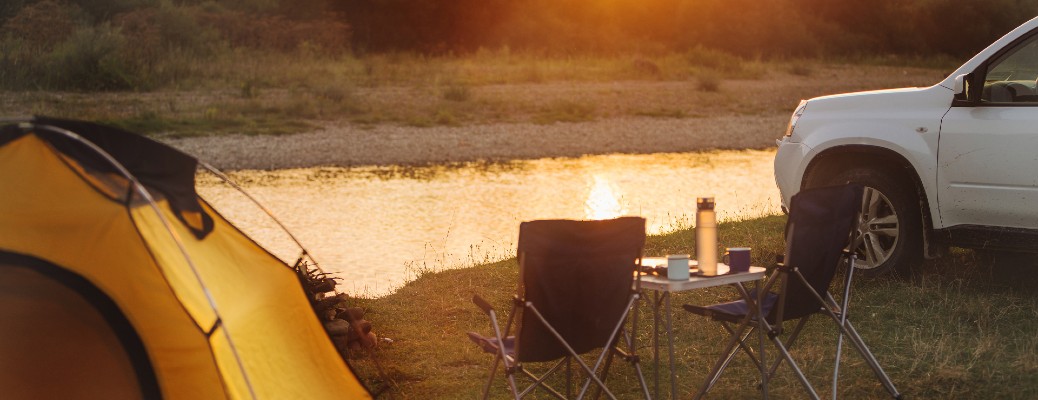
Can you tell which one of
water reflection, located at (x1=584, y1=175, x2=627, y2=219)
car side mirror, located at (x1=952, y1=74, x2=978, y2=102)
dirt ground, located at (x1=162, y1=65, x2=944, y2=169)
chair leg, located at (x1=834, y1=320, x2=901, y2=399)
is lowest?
dirt ground, located at (x1=162, y1=65, x2=944, y2=169)

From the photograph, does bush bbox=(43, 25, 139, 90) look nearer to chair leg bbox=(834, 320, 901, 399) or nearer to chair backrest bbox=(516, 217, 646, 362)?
chair backrest bbox=(516, 217, 646, 362)

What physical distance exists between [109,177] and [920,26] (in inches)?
1847

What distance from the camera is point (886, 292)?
8.19 m

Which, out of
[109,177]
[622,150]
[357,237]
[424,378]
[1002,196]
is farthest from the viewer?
[622,150]

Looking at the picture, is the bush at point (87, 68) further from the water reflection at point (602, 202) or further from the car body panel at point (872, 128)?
the car body panel at point (872, 128)

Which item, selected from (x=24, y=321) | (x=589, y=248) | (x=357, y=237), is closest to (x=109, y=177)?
(x=24, y=321)

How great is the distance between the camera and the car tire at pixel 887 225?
8406 mm

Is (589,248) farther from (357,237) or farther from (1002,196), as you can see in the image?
(357,237)

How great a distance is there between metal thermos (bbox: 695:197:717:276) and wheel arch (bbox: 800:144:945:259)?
10.1 ft

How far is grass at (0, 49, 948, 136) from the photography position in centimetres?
2477

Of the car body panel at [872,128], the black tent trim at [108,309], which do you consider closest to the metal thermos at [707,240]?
the black tent trim at [108,309]

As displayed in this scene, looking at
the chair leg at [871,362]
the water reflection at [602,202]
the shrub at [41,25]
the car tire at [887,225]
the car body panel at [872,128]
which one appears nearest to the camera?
Result: the chair leg at [871,362]

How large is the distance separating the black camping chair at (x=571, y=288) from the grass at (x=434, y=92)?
1802 centimetres

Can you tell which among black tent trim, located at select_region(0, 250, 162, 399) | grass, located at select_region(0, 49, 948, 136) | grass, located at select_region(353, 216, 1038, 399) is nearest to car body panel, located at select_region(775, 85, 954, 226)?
grass, located at select_region(353, 216, 1038, 399)
